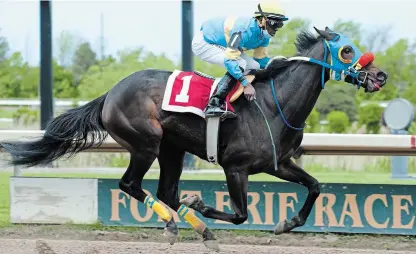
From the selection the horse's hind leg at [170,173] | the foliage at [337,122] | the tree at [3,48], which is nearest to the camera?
the horse's hind leg at [170,173]

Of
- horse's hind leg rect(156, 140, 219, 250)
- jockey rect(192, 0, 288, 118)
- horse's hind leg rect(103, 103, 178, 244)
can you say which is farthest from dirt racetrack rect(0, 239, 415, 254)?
jockey rect(192, 0, 288, 118)

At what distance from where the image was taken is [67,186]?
734cm

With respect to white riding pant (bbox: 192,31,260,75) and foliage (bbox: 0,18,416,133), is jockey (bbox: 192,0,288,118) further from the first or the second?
foliage (bbox: 0,18,416,133)

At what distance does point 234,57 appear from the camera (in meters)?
5.49

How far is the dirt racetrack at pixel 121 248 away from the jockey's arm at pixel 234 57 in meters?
1.53

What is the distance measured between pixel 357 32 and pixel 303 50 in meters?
9.88

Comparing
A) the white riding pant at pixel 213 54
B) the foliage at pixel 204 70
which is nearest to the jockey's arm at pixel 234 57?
the white riding pant at pixel 213 54

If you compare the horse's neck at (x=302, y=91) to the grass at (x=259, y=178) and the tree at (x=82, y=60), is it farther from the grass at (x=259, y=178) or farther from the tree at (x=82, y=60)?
the tree at (x=82, y=60)

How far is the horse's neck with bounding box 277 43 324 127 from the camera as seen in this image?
564cm

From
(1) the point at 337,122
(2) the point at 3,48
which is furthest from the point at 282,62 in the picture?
(2) the point at 3,48

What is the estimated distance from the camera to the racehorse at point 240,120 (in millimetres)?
5535

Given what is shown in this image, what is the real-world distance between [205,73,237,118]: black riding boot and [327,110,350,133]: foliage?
7775 millimetres

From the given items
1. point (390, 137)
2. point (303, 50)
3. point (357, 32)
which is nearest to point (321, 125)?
point (357, 32)

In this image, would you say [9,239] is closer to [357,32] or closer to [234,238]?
[234,238]
